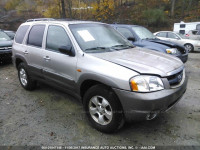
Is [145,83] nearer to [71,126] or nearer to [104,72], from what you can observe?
[104,72]

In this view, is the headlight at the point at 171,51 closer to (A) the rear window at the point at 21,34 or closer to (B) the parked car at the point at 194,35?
(A) the rear window at the point at 21,34

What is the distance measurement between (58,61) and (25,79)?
1.90 m

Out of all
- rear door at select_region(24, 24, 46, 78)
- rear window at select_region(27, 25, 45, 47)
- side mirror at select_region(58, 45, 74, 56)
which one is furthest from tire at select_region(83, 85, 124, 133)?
rear window at select_region(27, 25, 45, 47)

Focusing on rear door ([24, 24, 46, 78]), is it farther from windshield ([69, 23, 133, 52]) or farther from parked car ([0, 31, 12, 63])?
parked car ([0, 31, 12, 63])

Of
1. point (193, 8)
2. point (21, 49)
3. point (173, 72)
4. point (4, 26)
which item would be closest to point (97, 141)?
point (173, 72)

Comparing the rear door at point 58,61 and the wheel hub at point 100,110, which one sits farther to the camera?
the rear door at point 58,61

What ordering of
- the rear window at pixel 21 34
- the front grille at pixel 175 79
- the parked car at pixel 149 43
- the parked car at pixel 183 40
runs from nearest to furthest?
the front grille at pixel 175 79
the rear window at pixel 21 34
the parked car at pixel 149 43
the parked car at pixel 183 40

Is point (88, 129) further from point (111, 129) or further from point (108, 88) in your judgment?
point (108, 88)

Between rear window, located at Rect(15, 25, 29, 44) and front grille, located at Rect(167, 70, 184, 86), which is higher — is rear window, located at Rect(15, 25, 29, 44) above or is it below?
above

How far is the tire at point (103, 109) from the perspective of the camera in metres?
2.54

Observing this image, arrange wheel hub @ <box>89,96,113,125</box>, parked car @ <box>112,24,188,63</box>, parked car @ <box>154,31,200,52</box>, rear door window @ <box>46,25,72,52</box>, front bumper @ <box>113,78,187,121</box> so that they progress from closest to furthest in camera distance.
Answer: front bumper @ <box>113,78,187,121</box>, wheel hub @ <box>89,96,113,125</box>, rear door window @ <box>46,25,72,52</box>, parked car @ <box>112,24,188,63</box>, parked car @ <box>154,31,200,52</box>

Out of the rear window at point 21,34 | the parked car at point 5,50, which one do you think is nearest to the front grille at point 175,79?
the rear window at point 21,34

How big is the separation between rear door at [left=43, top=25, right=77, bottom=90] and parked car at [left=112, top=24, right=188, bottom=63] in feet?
10.6

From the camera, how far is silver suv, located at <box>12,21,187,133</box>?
236cm
